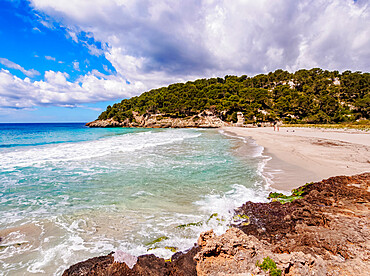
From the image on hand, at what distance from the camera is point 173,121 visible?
246ft

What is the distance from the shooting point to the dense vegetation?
A: 183 feet

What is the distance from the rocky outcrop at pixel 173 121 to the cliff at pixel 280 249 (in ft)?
211

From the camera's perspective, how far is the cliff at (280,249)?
227 cm

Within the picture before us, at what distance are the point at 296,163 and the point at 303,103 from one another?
61.8 meters

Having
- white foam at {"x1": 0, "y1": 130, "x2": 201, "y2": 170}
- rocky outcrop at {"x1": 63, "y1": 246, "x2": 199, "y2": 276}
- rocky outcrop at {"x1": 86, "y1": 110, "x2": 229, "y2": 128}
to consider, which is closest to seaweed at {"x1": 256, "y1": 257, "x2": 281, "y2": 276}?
rocky outcrop at {"x1": 63, "y1": 246, "x2": 199, "y2": 276}

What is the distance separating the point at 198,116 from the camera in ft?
240

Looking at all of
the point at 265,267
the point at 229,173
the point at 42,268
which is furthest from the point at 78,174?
the point at 265,267

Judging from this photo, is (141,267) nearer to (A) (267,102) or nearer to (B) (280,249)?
(B) (280,249)

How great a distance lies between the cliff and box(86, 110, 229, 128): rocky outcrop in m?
64.4

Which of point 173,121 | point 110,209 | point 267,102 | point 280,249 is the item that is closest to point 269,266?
point 280,249

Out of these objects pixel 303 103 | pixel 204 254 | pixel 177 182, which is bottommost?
pixel 177 182

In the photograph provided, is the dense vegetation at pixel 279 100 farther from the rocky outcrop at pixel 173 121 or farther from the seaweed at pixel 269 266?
the seaweed at pixel 269 266

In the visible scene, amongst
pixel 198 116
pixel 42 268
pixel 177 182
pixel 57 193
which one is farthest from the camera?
pixel 198 116

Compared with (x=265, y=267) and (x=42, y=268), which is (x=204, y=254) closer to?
(x=265, y=267)
